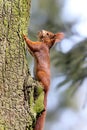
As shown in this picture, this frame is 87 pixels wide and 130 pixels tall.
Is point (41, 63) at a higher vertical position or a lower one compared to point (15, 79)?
higher

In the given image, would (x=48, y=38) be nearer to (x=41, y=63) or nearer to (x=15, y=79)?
(x=41, y=63)

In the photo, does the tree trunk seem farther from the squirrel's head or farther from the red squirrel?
the squirrel's head

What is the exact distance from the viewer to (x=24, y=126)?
2227mm

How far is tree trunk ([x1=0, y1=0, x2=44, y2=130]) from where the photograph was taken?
2.22 metres

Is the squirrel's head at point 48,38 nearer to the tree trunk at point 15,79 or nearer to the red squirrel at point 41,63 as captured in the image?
the red squirrel at point 41,63

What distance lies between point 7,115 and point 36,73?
30 centimetres

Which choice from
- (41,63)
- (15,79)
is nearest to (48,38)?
(41,63)

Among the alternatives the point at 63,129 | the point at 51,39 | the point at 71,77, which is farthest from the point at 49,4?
the point at 51,39

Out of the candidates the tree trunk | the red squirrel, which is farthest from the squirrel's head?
the tree trunk

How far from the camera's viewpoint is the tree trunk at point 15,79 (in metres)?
2.22

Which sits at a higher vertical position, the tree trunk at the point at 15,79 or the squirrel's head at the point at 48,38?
the squirrel's head at the point at 48,38

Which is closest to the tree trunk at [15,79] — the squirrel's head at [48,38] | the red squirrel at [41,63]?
the red squirrel at [41,63]

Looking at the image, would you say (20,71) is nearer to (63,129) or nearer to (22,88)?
(22,88)

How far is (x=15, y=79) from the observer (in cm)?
228
